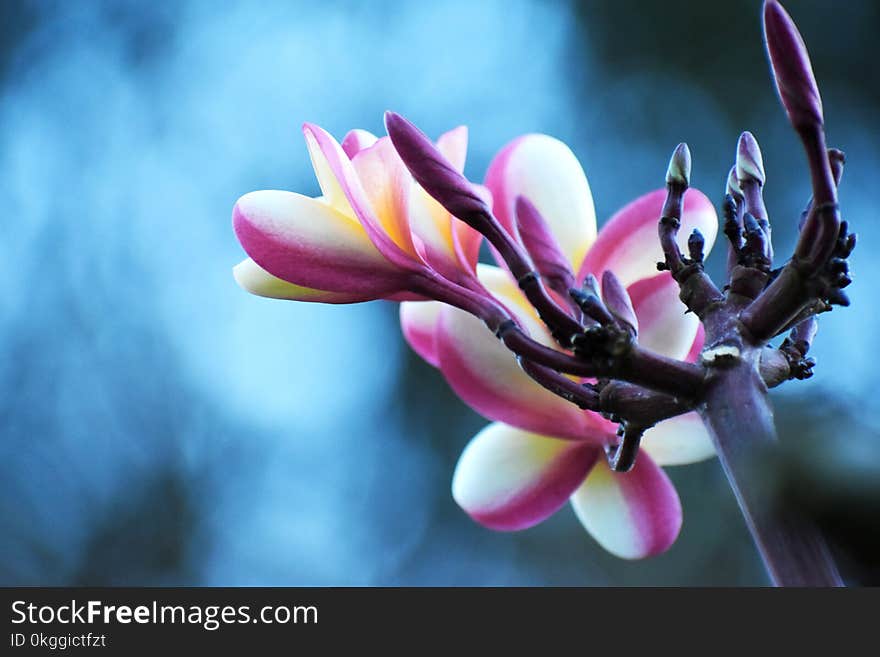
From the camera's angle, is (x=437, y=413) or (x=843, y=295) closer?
(x=843, y=295)

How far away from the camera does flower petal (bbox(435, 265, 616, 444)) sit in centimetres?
35

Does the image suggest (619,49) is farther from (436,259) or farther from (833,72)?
(436,259)

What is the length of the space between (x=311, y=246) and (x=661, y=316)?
4.5 inches

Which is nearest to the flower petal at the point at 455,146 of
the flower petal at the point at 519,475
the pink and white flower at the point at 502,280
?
the pink and white flower at the point at 502,280

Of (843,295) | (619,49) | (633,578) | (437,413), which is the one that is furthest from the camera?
(619,49)

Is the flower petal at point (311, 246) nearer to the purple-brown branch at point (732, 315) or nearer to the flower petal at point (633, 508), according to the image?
the purple-brown branch at point (732, 315)

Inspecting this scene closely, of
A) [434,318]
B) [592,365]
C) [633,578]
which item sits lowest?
[592,365]

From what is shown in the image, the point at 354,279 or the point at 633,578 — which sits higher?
the point at 633,578

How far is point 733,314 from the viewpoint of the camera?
0.27 m

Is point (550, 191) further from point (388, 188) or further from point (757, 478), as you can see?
point (757, 478)

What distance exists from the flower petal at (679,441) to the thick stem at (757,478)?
5.2 inches

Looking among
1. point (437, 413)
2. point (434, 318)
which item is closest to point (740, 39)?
point (437, 413)

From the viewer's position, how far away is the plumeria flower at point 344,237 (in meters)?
0.30

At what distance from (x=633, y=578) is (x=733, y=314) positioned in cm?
166
